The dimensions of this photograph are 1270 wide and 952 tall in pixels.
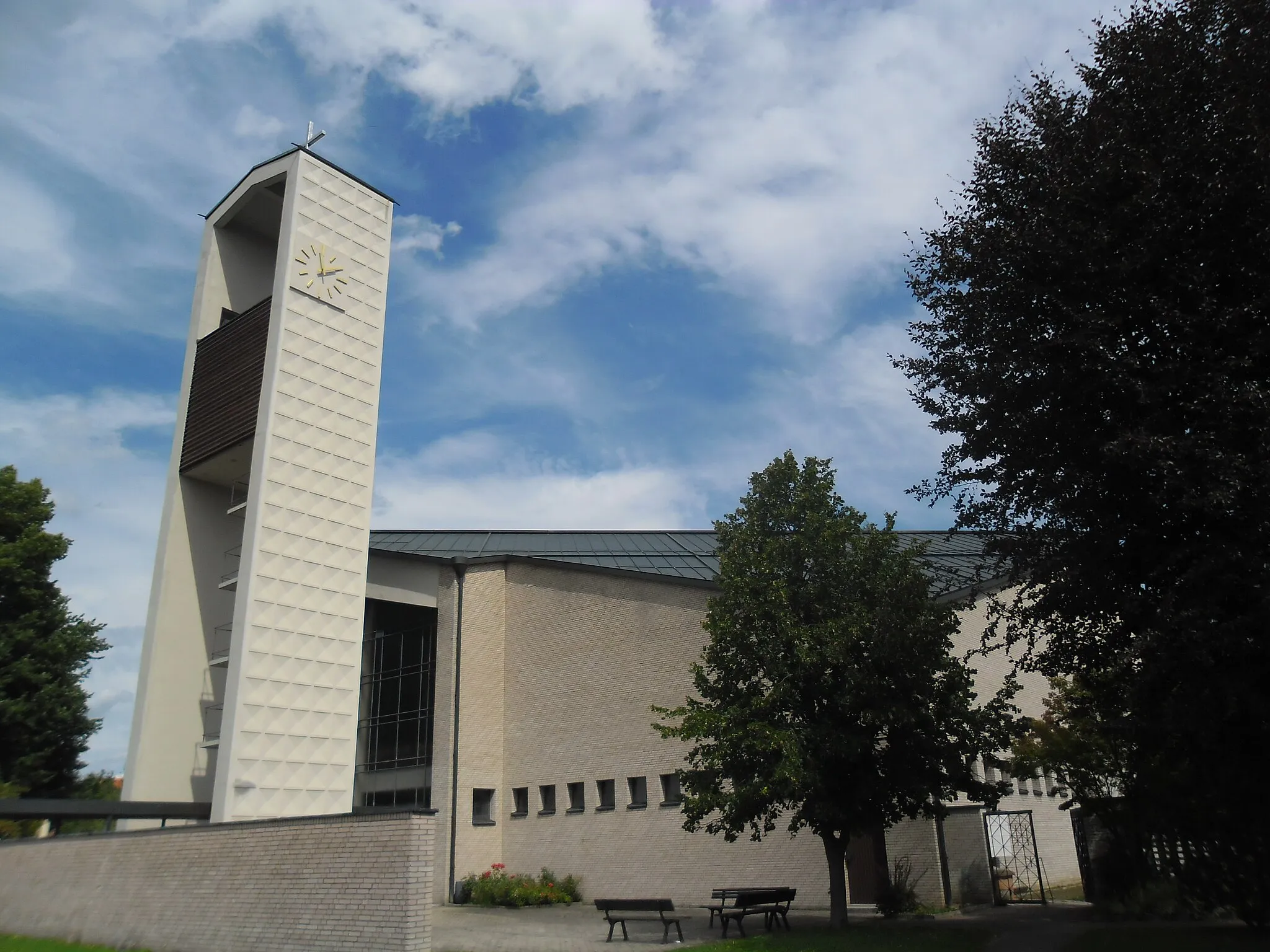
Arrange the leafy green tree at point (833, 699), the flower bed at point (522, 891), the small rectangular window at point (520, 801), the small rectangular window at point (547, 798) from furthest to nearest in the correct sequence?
the small rectangular window at point (520, 801) < the small rectangular window at point (547, 798) < the flower bed at point (522, 891) < the leafy green tree at point (833, 699)

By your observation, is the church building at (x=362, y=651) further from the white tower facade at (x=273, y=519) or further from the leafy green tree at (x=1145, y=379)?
the leafy green tree at (x=1145, y=379)

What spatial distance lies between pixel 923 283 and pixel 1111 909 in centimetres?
1237

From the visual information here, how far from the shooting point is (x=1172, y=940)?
1493 cm

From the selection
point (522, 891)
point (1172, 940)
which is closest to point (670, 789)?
point (522, 891)

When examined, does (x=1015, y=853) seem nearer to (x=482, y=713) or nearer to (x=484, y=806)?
(x=484, y=806)

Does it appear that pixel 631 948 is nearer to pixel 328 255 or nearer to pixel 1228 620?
pixel 1228 620

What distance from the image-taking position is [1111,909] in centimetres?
1862

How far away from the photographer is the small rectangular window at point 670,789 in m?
25.3

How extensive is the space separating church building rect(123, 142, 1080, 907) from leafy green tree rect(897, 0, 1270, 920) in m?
8.34

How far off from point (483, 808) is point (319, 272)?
53.5ft

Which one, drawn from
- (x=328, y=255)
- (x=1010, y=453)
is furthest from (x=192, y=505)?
(x=1010, y=453)

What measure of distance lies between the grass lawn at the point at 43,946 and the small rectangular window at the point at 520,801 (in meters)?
12.9

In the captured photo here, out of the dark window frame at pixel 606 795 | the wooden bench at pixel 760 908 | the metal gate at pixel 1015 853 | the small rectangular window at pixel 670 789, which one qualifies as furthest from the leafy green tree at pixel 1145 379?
the dark window frame at pixel 606 795

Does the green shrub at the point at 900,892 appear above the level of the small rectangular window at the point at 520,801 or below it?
below
